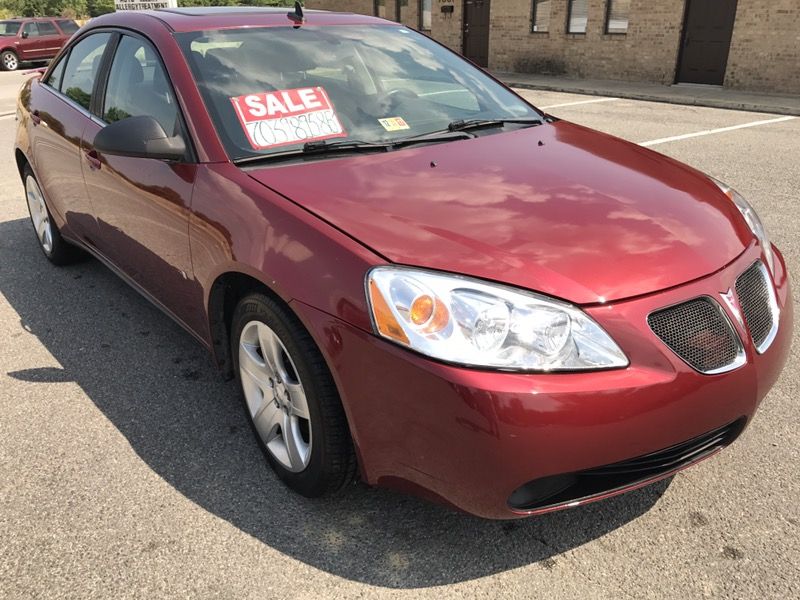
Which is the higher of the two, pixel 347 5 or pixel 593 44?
pixel 347 5

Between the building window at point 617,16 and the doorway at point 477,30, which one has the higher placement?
the building window at point 617,16

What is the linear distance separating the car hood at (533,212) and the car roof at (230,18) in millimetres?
1022

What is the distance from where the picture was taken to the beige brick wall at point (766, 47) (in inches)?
538

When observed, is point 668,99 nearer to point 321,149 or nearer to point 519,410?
point 321,149

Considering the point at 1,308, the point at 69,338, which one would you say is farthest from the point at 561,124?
the point at 1,308

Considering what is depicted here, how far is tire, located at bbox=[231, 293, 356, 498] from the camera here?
7.21 ft

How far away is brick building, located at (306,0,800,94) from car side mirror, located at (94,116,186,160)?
14610 millimetres

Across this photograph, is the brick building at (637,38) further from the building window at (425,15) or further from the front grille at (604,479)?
the front grille at (604,479)

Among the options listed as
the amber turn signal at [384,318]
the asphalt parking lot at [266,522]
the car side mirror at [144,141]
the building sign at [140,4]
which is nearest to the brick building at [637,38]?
the building sign at [140,4]

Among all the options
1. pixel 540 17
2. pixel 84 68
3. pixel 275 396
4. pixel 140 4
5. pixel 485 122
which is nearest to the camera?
pixel 275 396

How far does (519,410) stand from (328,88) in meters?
1.81

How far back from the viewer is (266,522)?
7.91ft

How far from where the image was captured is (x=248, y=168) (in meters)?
2.57

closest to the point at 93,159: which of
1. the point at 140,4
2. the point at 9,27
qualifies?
the point at 140,4
